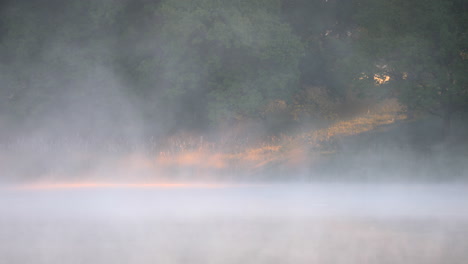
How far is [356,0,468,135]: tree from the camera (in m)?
16.8

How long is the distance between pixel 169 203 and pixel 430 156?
27.8 feet

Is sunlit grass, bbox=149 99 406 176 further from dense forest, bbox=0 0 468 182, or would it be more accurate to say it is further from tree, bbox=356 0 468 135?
tree, bbox=356 0 468 135

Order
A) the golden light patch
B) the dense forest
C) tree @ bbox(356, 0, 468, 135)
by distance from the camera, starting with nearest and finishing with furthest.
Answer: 1. the golden light patch
2. tree @ bbox(356, 0, 468, 135)
3. the dense forest

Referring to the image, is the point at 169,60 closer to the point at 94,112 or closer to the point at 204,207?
the point at 94,112

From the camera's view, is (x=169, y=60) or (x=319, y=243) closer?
(x=319, y=243)

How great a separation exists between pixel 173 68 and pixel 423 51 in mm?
8219

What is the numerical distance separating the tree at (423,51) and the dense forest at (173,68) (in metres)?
0.05

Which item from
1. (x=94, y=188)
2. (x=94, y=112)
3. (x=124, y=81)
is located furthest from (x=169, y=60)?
(x=94, y=188)

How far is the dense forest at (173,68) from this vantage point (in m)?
18.1

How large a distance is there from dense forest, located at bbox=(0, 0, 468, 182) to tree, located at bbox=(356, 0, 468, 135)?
1.9 inches

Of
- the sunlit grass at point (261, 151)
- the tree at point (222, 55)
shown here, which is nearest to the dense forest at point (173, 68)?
the tree at point (222, 55)

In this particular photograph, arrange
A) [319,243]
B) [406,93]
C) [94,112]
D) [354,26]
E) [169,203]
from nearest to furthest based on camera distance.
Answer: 1. [319,243]
2. [169,203]
3. [406,93]
4. [94,112]
5. [354,26]

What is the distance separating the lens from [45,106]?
20609 mm

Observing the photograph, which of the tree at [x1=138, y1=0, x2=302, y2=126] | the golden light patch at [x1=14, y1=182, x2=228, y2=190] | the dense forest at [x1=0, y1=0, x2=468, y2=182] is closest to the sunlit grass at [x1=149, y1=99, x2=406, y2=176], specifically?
the dense forest at [x1=0, y1=0, x2=468, y2=182]
